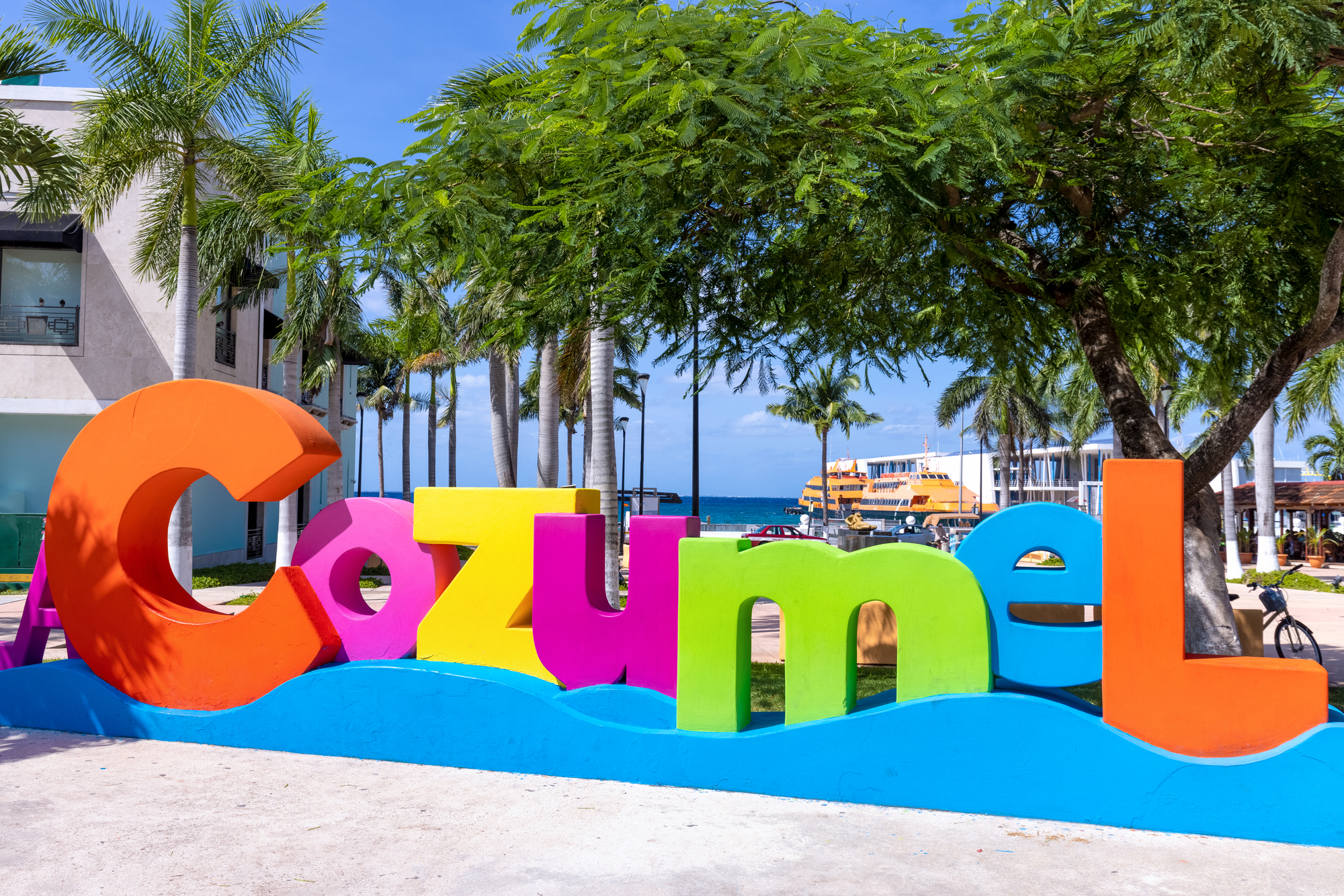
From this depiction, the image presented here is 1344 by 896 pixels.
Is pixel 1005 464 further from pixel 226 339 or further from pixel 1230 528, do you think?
pixel 226 339

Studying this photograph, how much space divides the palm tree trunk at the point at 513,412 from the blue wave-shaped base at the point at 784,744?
50.9 ft

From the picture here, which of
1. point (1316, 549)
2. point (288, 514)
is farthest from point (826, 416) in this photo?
point (288, 514)

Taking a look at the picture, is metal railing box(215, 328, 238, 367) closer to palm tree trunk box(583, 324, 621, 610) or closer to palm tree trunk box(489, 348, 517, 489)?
palm tree trunk box(489, 348, 517, 489)

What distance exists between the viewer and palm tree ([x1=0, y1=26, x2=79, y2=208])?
12.2 meters

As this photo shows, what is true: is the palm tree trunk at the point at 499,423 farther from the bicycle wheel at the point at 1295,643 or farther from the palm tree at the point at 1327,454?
the palm tree at the point at 1327,454

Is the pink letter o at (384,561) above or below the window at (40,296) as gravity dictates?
below

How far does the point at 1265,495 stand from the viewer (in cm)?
2877

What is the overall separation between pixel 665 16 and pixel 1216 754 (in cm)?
556

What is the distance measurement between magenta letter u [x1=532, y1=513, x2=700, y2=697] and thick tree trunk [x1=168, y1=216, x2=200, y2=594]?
30.4 feet

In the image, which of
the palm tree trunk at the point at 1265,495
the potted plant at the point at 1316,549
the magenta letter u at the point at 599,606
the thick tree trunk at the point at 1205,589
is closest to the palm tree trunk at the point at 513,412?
the magenta letter u at the point at 599,606

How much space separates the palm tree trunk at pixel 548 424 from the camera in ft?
59.5

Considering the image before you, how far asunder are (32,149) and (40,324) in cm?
1055

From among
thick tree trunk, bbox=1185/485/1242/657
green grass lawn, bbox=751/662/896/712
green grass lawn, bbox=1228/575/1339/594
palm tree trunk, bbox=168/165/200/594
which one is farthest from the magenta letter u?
green grass lawn, bbox=1228/575/1339/594

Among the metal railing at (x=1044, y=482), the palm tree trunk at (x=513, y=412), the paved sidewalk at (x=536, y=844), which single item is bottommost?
the paved sidewalk at (x=536, y=844)
